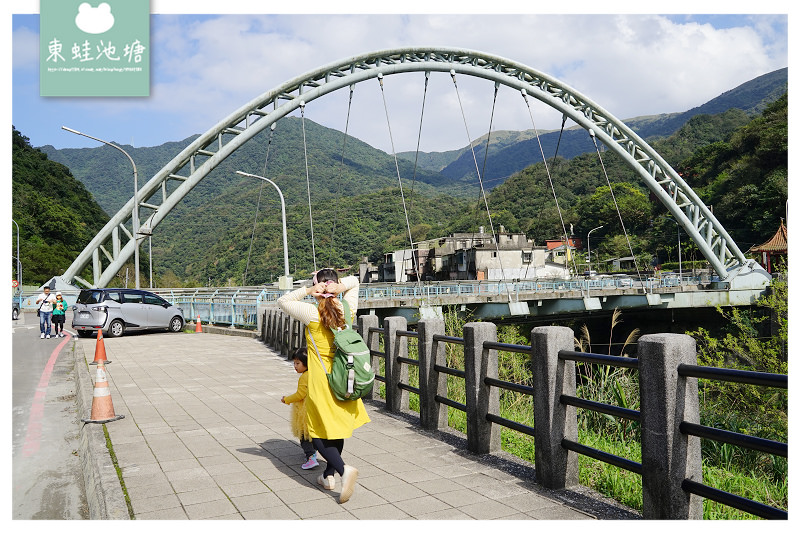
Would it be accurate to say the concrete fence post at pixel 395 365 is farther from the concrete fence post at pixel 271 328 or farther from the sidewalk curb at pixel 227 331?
the sidewalk curb at pixel 227 331

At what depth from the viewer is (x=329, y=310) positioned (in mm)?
4383

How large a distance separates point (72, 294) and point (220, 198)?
67.3 meters

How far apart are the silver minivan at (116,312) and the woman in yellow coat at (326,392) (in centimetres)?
1680

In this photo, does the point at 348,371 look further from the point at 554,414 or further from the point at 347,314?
the point at 554,414

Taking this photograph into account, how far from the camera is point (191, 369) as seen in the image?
1195cm

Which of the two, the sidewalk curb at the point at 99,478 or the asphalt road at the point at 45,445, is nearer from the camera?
the sidewalk curb at the point at 99,478

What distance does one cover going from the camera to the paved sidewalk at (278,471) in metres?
4.12

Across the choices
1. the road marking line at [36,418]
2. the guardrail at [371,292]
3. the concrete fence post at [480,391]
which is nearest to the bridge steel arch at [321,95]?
the guardrail at [371,292]

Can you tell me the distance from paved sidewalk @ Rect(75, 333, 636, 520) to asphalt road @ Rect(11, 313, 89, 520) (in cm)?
52

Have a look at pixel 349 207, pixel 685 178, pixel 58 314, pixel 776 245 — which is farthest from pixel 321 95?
pixel 685 178

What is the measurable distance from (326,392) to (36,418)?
6.27m

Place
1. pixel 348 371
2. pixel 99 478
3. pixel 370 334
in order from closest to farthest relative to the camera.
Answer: pixel 348 371 → pixel 99 478 → pixel 370 334

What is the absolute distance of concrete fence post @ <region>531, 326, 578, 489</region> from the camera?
4.46m

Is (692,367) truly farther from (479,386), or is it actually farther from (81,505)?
(81,505)
